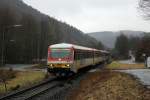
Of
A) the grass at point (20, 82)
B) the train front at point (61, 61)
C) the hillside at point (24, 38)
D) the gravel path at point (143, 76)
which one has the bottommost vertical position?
the grass at point (20, 82)

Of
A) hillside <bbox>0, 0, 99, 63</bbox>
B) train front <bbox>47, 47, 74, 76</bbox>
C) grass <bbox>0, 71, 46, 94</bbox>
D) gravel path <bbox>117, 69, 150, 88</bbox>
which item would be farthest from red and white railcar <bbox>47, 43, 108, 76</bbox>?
hillside <bbox>0, 0, 99, 63</bbox>

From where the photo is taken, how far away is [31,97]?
20.5 m

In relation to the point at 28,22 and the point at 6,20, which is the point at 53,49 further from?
the point at 28,22

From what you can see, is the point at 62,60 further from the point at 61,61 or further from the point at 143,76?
the point at 143,76

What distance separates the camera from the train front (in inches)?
1321

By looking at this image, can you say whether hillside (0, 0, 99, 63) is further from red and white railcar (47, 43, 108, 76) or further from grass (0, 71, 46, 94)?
red and white railcar (47, 43, 108, 76)

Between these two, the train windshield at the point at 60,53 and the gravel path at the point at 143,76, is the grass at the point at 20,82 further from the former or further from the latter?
the gravel path at the point at 143,76

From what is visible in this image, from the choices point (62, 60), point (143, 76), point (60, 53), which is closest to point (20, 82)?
point (62, 60)

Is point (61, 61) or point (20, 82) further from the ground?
point (61, 61)

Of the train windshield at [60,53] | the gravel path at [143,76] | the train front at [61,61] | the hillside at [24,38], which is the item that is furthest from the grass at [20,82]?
the hillside at [24,38]

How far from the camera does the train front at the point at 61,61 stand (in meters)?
33.6

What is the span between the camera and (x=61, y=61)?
33.8 meters

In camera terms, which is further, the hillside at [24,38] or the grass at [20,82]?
the hillside at [24,38]

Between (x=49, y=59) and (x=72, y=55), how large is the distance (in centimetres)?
210
